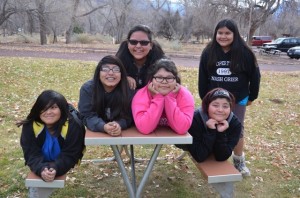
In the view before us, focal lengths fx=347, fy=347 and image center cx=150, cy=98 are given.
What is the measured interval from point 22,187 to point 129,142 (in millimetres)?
1608

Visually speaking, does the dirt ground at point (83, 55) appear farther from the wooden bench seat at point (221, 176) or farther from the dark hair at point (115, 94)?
the wooden bench seat at point (221, 176)

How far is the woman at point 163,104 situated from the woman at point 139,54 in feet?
1.76

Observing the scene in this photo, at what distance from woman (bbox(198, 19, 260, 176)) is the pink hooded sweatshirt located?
90 cm

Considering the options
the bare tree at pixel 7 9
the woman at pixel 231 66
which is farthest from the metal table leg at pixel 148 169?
the bare tree at pixel 7 9

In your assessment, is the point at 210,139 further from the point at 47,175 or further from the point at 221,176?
the point at 47,175

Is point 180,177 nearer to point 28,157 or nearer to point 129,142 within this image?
point 129,142

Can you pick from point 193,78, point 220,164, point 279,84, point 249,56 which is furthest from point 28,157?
point 279,84

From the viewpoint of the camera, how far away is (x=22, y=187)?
11.9ft

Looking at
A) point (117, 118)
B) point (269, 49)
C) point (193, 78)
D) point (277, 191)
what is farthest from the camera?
point (269, 49)

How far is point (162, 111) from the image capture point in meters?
2.83

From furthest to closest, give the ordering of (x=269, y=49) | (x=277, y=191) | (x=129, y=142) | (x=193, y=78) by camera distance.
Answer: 1. (x=269, y=49)
2. (x=193, y=78)
3. (x=277, y=191)
4. (x=129, y=142)

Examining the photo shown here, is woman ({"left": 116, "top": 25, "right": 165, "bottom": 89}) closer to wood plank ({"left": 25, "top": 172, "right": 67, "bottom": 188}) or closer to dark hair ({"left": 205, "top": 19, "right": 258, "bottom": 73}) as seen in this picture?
dark hair ({"left": 205, "top": 19, "right": 258, "bottom": 73})

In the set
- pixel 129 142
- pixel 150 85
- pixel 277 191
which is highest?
pixel 150 85

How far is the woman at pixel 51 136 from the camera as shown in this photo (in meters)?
2.74
